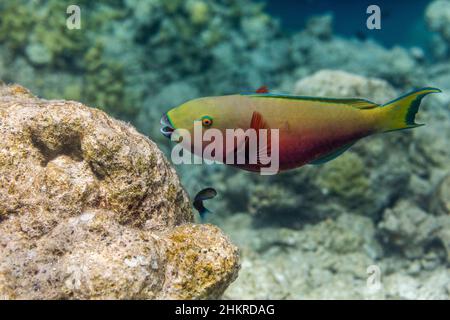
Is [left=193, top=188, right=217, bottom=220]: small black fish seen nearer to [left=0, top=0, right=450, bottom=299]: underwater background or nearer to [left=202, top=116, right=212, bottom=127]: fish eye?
[left=202, top=116, right=212, bottom=127]: fish eye

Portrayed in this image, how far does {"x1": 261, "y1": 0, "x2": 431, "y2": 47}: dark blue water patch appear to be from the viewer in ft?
78.2

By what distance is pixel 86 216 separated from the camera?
231 centimetres

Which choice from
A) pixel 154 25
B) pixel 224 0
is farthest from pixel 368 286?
pixel 224 0

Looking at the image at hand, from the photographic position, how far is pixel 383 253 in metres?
6.01

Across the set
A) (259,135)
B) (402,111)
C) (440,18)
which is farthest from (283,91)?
(440,18)

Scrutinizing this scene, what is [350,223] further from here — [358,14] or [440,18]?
[358,14]

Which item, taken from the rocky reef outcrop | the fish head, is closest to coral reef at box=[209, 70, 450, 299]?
the rocky reef outcrop

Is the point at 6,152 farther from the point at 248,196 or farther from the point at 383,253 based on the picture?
the point at 383,253

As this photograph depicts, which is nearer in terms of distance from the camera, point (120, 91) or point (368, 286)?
point (368, 286)

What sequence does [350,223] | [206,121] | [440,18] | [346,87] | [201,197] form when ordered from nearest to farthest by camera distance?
[206,121] → [201,197] → [350,223] → [346,87] → [440,18]

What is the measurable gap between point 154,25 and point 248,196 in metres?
5.72

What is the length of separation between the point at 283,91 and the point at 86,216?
6875 millimetres

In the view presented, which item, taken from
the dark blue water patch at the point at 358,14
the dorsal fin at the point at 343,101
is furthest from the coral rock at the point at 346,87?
the dark blue water patch at the point at 358,14

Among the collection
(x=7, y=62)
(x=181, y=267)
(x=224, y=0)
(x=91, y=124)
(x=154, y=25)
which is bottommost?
(x=181, y=267)
